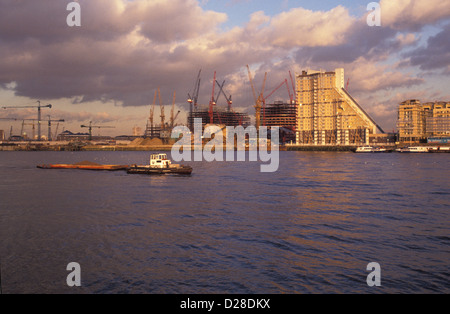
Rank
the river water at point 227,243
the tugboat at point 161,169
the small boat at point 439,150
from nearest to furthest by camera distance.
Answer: the river water at point 227,243
the tugboat at point 161,169
the small boat at point 439,150

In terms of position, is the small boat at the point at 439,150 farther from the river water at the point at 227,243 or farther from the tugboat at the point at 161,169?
the river water at the point at 227,243

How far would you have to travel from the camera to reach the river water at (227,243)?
16359 millimetres

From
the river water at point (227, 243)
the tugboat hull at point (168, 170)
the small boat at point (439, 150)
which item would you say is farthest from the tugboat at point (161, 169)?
the small boat at point (439, 150)

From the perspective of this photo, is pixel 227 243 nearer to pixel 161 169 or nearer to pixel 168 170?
pixel 168 170

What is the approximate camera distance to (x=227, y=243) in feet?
74.6

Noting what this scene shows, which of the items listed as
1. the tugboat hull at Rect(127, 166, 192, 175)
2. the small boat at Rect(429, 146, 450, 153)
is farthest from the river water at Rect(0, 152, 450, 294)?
the small boat at Rect(429, 146, 450, 153)

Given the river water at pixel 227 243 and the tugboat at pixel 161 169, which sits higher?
the tugboat at pixel 161 169

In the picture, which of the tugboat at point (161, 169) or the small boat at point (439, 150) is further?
the small boat at point (439, 150)

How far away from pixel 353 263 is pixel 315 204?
741 inches

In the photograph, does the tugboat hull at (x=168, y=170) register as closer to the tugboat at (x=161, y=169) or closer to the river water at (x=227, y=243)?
the tugboat at (x=161, y=169)

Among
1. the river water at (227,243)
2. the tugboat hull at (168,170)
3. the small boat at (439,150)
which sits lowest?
the river water at (227,243)

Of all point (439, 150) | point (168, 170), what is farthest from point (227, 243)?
point (439, 150)

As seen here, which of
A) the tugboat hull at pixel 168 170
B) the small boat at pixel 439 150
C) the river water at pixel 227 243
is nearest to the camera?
the river water at pixel 227 243
